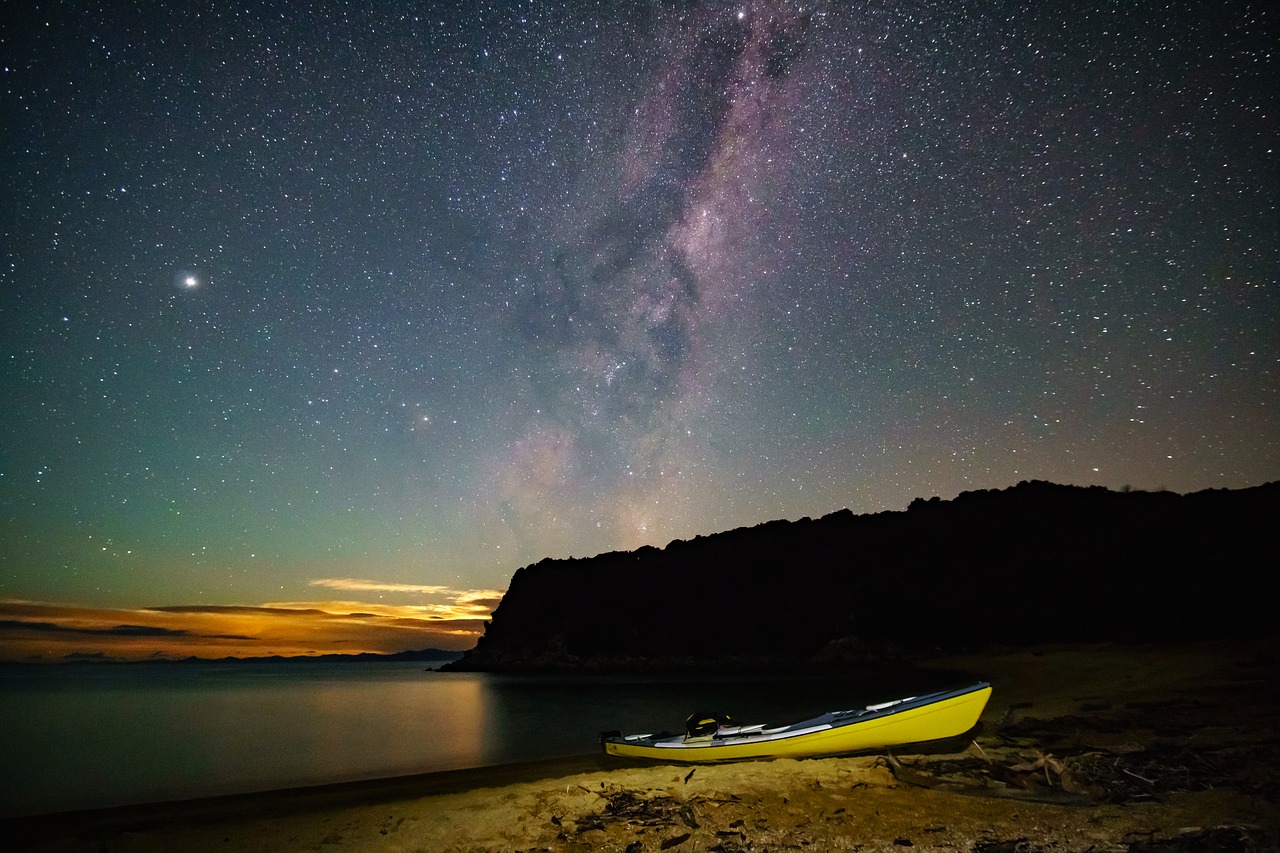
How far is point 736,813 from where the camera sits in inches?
331

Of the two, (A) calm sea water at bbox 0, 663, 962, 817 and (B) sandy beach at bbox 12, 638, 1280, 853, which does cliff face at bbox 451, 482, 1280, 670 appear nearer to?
(A) calm sea water at bbox 0, 663, 962, 817

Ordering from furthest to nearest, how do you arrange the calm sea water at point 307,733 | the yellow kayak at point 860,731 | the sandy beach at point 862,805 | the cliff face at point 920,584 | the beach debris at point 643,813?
the cliff face at point 920,584 < the calm sea water at point 307,733 < the yellow kayak at point 860,731 < the beach debris at point 643,813 < the sandy beach at point 862,805

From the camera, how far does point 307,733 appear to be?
93.9ft

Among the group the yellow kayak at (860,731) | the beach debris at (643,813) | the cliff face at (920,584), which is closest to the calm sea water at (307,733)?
the yellow kayak at (860,731)

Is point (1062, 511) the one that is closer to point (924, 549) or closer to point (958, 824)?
point (924, 549)

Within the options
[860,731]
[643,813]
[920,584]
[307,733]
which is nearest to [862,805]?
[643,813]

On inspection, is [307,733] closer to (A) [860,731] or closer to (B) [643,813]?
(B) [643,813]

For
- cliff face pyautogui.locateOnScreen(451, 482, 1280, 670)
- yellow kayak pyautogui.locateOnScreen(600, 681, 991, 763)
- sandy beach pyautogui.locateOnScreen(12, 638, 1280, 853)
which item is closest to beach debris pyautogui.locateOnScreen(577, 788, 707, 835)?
sandy beach pyautogui.locateOnScreen(12, 638, 1280, 853)

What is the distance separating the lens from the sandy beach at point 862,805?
23.3ft

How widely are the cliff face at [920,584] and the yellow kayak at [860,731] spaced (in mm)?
38581

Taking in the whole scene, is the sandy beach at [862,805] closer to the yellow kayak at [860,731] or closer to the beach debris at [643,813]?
the beach debris at [643,813]

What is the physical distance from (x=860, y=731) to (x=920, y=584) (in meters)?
63.0

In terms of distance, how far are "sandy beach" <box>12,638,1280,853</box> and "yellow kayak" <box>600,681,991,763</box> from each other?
417mm

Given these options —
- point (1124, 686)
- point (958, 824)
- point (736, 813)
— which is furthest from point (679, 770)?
point (1124, 686)
